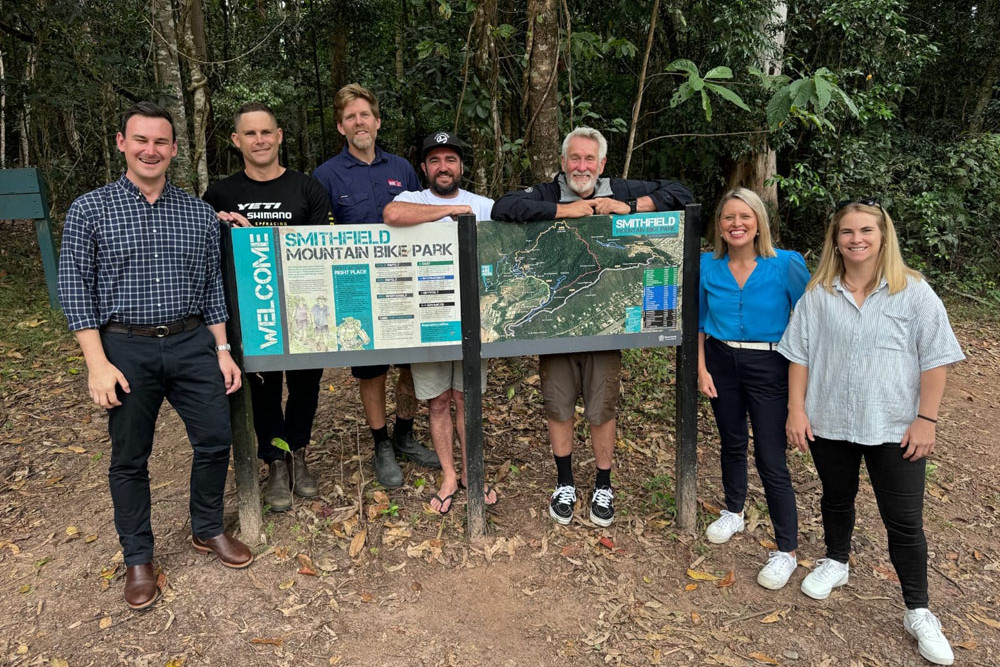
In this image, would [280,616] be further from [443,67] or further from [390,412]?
[443,67]

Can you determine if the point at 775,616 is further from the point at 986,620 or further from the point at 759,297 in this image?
the point at 759,297

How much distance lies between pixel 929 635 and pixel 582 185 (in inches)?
105

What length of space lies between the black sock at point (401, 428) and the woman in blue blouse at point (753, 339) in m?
1.99

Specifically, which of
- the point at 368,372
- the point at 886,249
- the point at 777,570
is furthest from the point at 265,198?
the point at 777,570

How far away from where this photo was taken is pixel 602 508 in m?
3.91

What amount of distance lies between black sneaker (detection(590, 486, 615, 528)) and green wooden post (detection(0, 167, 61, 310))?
6.52 metres

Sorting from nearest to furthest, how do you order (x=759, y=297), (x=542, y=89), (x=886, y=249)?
(x=886, y=249) → (x=759, y=297) → (x=542, y=89)

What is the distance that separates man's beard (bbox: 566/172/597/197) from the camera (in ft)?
11.6

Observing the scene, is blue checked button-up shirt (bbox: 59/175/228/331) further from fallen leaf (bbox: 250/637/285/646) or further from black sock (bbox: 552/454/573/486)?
black sock (bbox: 552/454/573/486)

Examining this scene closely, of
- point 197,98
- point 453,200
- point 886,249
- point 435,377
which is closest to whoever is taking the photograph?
point 886,249

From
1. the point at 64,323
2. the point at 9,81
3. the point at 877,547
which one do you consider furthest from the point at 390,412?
the point at 9,81

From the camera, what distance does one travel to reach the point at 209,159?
13.6 m

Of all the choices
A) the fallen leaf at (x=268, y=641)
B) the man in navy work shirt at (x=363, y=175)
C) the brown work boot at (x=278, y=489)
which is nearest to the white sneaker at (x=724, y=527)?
the man in navy work shirt at (x=363, y=175)

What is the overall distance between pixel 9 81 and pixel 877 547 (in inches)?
429
